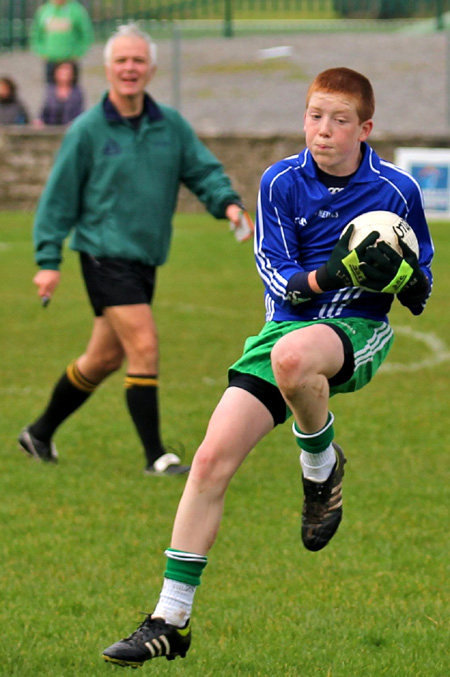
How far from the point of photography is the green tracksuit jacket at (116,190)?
700 centimetres

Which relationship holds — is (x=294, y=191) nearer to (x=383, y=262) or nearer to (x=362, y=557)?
(x=383, y=262)

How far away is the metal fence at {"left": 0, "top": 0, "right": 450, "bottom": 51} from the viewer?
30.1m

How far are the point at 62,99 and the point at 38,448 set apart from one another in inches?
595

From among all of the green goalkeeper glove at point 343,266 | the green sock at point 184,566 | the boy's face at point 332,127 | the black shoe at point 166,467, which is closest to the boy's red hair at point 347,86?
the boy's face at point 332,127

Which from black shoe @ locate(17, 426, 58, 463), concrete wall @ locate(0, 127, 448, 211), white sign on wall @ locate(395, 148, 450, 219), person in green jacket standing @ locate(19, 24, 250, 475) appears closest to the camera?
person in green jacket standing @ locate(19, 24, 250, 475)

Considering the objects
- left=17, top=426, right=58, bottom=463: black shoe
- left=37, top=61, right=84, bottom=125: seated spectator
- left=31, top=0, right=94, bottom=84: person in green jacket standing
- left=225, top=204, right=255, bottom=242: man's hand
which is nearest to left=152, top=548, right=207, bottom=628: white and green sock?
left=225, top=204, right=255, bottom=242: man's hand

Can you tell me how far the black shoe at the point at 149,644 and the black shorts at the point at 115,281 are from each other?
311cm

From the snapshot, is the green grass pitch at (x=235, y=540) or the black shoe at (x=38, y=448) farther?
the black shoe at (x=38, y=448)

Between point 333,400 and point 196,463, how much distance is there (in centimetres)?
503

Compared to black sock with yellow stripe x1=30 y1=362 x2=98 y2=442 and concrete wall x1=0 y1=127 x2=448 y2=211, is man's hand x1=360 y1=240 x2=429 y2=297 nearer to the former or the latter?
black sock with yellow stripe x1=30 y1=362 x2=98 y2=442

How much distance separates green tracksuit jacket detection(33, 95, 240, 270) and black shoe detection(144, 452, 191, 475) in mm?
1128

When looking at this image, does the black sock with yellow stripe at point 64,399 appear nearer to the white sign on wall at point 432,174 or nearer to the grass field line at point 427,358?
the grass field line at point 427,358

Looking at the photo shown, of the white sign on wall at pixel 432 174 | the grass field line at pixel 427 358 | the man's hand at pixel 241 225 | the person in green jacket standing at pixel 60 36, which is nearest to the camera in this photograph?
the man's hand at pixel 241 225

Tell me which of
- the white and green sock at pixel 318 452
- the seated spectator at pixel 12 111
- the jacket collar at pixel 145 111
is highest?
the jacket collar at pixel 145 111
